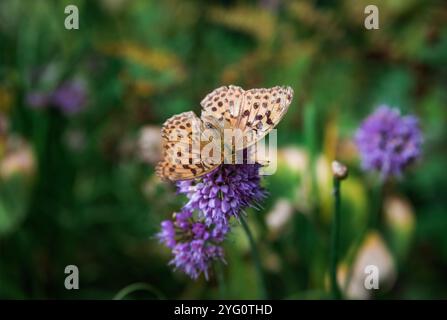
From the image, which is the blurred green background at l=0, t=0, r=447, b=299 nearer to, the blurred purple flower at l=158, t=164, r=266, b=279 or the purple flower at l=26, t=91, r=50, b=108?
the purple flower at l=26, t=91, r=50, b=108

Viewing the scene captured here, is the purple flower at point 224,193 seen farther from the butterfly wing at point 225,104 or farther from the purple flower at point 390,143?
the purple flower at point 390,143

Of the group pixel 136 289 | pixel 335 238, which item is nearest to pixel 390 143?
pixel 335 238

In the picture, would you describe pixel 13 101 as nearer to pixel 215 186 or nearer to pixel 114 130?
pixel 114 130

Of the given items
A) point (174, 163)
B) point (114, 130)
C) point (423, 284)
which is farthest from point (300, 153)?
point (174, 163)

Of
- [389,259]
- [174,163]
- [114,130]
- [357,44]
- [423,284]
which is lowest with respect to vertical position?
[423,284]

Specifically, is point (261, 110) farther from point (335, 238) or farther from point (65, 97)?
point (65, 97)
